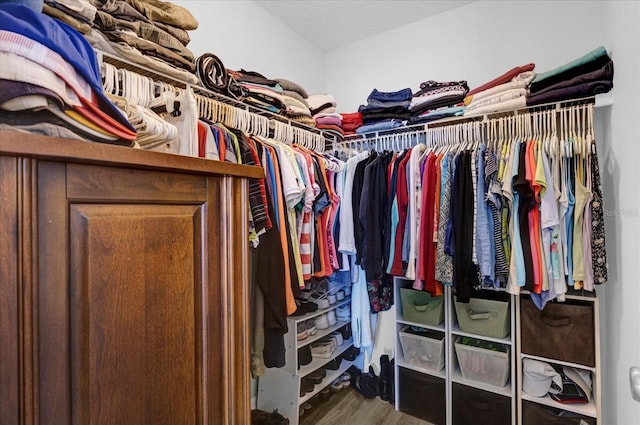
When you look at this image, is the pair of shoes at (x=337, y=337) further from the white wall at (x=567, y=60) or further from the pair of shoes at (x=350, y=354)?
the white wall at (x=567, y=60)

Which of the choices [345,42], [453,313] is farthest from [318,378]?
[345,42]

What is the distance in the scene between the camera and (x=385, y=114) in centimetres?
211

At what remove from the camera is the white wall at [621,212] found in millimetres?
939

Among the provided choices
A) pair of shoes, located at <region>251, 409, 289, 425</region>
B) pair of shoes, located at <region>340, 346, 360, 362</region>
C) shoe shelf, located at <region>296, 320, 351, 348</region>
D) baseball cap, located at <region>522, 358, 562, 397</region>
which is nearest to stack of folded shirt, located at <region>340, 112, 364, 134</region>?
shoe shelf, located at <region>296, 320, 351, 348</region>

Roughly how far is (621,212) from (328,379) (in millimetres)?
1840

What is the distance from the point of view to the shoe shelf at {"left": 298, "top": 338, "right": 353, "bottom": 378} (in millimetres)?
1837

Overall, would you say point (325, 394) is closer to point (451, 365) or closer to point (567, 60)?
point (451, 365)

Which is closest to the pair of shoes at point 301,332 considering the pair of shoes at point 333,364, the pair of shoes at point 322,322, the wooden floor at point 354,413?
the pair of shoes at point 322,322

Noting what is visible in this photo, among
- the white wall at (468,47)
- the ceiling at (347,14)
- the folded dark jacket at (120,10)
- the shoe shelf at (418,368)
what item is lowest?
the shoe shelf at (418,368)

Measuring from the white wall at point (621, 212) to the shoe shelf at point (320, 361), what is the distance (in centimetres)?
142

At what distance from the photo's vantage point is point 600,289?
1.59 m

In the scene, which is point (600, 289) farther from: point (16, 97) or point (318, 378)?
point (16, 97)

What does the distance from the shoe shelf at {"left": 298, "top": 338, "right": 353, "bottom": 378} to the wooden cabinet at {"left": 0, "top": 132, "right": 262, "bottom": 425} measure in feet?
4.38

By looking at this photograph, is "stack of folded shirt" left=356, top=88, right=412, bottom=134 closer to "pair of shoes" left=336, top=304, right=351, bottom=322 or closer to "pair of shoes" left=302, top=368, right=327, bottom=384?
"pair of shoes" left=336, top=304, right=351, bottom=322
